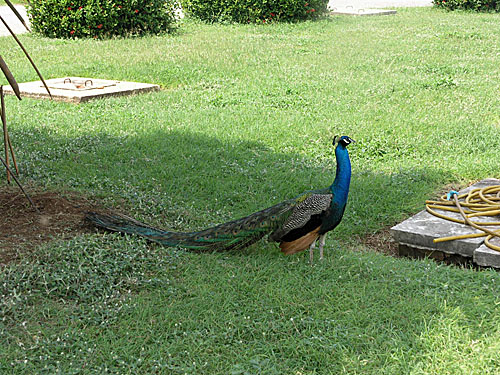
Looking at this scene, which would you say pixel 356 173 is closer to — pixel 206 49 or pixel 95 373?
pixel 95 373

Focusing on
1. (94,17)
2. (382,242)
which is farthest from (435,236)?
(94,17)

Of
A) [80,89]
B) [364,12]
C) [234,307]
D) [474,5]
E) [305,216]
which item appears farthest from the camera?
[364,12]

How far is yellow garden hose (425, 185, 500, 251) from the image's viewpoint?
5.08 m

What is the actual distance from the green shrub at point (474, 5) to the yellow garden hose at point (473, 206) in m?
18.2

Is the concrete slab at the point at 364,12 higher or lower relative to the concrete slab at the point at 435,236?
lower

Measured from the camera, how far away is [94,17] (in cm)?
1470

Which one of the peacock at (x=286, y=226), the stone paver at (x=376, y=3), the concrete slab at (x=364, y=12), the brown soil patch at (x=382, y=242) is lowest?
the stone paver at (x=376, y=3)

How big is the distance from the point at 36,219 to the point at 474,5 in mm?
20765

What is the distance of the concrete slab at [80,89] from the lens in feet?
31.7

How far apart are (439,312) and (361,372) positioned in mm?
867

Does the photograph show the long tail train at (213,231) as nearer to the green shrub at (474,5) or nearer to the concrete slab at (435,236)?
the concrete slab at (435,236)

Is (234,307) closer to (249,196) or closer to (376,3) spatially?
(249,196)

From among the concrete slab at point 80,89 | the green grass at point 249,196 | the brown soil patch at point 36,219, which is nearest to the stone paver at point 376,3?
the green grass at point 249,196

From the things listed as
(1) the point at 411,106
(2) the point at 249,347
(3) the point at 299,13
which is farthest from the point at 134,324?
(3) the point at 299,13
